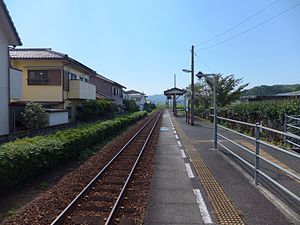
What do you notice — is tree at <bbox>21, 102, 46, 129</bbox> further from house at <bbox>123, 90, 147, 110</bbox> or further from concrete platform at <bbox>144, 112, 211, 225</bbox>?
house at <bbox>123, 90, 147, 110</bbox>

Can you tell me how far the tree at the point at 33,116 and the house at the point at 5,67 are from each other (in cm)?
82

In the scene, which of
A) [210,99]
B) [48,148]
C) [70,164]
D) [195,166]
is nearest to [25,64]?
[70,164]

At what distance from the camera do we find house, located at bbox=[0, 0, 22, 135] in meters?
14.5

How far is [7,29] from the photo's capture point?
14.9m

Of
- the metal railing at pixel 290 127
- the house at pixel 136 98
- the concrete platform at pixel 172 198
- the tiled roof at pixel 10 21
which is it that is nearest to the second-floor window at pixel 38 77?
the tiled roof at pixel 10 21

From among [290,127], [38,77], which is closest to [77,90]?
[38,77]

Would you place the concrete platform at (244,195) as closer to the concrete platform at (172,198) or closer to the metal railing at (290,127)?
the concrete platform at (172,198)

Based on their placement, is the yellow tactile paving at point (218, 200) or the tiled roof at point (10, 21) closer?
the yellow tactile paving at point (218, 200)

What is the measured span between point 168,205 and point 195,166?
146 inches

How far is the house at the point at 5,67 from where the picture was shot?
14.5 meters

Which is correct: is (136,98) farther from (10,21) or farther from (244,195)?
(244,195)

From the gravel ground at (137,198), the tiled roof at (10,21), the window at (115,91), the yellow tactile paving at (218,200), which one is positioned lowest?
the gravel ground at (137,198)

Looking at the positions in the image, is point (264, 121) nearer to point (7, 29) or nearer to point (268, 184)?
point (268, 184)

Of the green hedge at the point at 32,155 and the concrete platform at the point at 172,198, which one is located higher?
the green hedge at the point at 32,155
